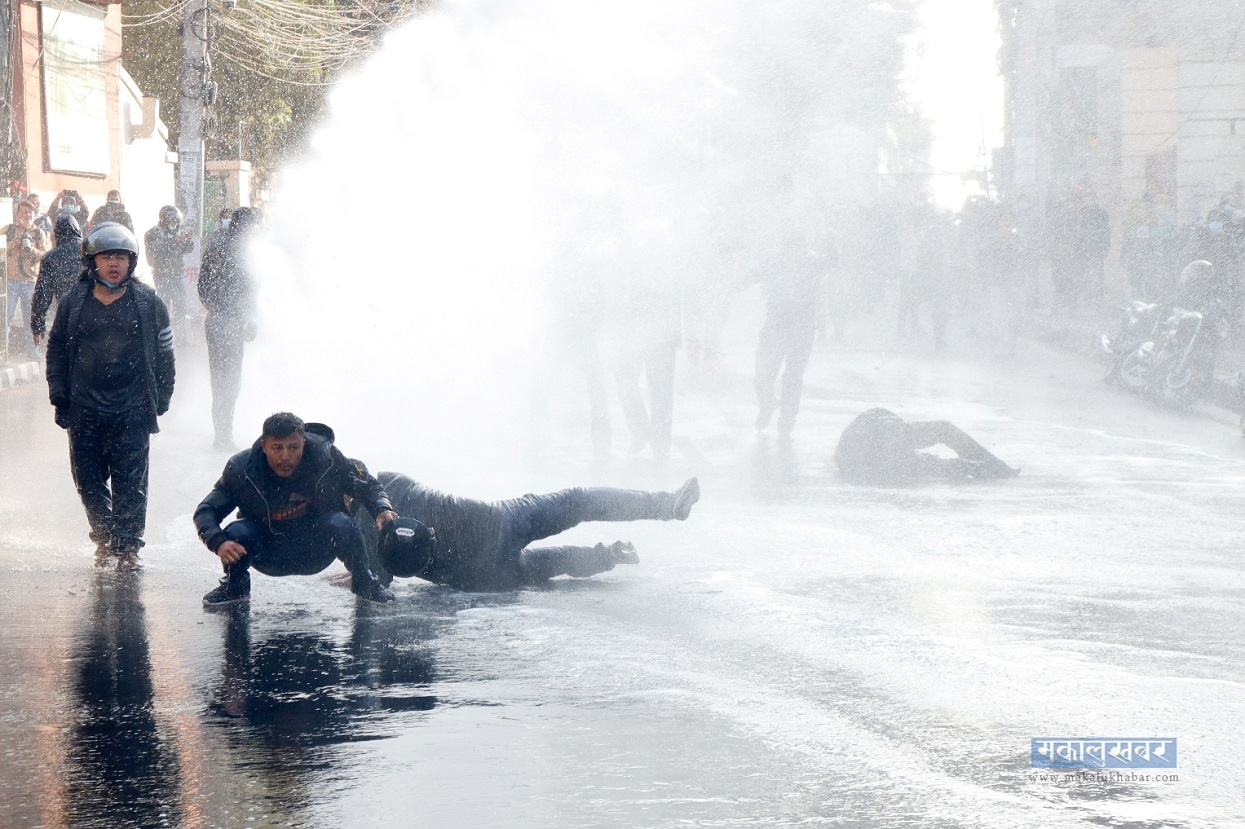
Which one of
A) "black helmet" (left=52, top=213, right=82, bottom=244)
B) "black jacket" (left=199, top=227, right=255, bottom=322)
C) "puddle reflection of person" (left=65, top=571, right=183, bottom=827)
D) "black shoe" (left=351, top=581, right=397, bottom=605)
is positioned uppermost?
"black helmet" (left=52, top=213, right=82, bottom=244)

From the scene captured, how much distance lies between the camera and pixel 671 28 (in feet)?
47.1

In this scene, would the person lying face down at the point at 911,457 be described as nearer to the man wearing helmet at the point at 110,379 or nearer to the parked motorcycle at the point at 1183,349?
the man wearing helmet at the point at 110,379

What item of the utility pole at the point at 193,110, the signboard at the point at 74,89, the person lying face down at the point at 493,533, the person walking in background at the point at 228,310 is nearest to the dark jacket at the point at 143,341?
the person lying face down at the point at 493,533

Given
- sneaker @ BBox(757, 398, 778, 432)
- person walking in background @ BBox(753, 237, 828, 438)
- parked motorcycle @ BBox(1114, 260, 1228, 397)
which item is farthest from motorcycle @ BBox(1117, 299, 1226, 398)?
person walking in background @ BBox(753, 237, 828, 438)

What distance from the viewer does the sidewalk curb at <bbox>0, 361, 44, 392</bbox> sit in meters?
16.4

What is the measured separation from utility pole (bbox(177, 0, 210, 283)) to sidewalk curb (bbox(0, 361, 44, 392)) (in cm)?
766

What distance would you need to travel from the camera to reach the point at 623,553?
7035 mm

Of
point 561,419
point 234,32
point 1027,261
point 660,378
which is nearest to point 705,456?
point 660,378

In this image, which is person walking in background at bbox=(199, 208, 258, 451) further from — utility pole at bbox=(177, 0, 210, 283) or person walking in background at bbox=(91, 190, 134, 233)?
utility pole at bbox=(177, 0, 210, 283)

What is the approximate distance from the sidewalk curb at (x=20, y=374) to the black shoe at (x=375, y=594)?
35.3 ft

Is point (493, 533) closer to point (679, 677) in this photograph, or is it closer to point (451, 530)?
point (451, 530)

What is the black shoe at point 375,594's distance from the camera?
21.5 ft

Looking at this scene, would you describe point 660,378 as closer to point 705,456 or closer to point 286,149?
point 705,456

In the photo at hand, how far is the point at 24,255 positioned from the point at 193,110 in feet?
27.6
